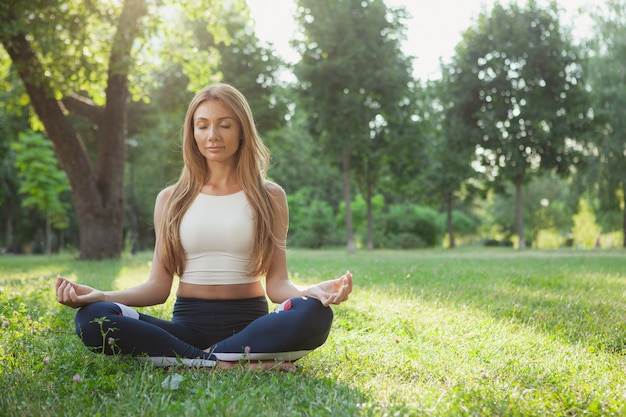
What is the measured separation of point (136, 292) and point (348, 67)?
18.5 m

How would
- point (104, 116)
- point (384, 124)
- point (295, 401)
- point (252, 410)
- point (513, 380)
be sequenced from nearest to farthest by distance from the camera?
point (252, 410) → point (295, 401) → point (513, 380) → point (104, 116) → point (384, 124)

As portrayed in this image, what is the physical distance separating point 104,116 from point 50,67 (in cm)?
201

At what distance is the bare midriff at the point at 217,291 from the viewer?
3.86 m

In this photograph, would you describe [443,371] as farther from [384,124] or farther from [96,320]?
[384,124]

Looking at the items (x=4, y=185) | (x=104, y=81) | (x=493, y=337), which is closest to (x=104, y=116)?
(x=104, y=81)

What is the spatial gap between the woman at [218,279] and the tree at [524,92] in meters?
23.7

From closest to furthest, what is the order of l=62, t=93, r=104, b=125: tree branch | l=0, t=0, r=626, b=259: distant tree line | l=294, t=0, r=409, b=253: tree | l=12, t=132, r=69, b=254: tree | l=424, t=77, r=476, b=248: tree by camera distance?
1. l=0, t=0, r=626, b=259: distant tree line
2. l=62, t=93, r=104, b=125: tree branch
3. l=294, t=0, r=409, b=253: tree
4. l=424, t=77, r=476, b=248: tree
5. l=12, t=132, r=69, b=254: tree

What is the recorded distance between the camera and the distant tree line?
15586 mm

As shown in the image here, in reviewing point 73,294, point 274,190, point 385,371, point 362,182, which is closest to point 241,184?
point 274,190

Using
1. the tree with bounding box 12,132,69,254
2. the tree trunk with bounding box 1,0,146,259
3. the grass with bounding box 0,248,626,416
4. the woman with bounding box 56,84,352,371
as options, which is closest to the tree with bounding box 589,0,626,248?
the tree trunk with bounding box 1,0,146,259

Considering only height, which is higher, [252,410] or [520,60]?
[520,60]

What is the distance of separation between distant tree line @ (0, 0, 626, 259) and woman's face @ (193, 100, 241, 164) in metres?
11.4

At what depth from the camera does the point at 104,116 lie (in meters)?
16.4

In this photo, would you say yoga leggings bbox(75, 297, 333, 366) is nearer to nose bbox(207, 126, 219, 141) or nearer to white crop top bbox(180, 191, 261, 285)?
white crop top bbox(180, 191, 261, 285)
